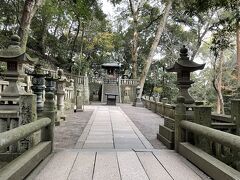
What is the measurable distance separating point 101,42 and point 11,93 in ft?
79.0

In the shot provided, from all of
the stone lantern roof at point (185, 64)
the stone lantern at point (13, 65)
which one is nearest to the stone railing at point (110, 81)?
the stone lantern roof at point (185, 64)

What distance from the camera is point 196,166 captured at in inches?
175

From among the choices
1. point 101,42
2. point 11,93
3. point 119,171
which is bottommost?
point 119,171

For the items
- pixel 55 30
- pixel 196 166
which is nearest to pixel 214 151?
pixel 196 166

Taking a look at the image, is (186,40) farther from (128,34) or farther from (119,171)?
(119,171)

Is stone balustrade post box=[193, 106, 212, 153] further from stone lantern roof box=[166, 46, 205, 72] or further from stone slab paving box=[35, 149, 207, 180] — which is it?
stone lantern roof box=[166, 46, 205, 72]

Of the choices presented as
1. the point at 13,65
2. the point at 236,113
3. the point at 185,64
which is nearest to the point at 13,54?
the point at 13,65

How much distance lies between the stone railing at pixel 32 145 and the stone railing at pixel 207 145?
243 centimetres

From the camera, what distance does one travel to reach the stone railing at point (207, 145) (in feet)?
11.5

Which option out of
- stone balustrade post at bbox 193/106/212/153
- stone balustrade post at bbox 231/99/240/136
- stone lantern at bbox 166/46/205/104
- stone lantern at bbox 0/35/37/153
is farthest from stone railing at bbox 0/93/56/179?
stone lantern at bbox 166/46/205/104

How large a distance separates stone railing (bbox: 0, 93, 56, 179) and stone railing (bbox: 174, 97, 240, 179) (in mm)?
2428

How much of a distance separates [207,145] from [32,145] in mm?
2917

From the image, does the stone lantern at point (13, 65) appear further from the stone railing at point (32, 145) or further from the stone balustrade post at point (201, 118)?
the stone balustrade post at point (201, 118)

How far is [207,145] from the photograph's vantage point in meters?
4.80
